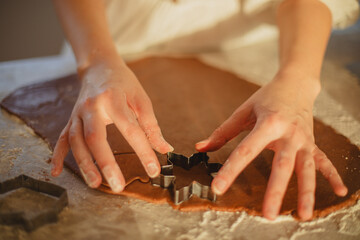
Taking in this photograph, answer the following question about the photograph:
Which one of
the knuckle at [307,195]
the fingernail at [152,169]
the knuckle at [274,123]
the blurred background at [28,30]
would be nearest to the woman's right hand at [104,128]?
the fingernail at [152,169]

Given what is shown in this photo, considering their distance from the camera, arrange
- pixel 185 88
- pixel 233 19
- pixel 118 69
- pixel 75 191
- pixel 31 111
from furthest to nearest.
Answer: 1. pixel 233 19
2. pixel 185 88
3. pixel 31 111
4. pixel 118 69
5. pixel 75 191

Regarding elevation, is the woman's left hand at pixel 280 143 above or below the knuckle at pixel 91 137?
below

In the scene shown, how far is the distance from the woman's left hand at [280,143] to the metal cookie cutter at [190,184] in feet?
0.16

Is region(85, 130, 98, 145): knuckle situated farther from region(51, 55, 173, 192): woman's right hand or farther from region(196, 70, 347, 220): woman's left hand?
region(196, 70, 347, 220): woman's left hand

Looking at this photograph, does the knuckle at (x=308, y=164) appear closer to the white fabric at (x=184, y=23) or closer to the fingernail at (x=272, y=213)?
the fingernail at (x=272, y=213)

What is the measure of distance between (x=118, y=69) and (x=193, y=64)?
0.67m

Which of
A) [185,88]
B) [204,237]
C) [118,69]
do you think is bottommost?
[204,237]

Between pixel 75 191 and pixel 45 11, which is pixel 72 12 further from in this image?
pixel 45 11

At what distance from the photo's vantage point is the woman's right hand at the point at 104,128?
944 millimetres

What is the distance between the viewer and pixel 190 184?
0.97 meters

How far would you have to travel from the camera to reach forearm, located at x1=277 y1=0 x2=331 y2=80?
128 cm

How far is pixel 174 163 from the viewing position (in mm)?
1084

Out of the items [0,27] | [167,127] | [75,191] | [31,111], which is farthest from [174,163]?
[0,27]

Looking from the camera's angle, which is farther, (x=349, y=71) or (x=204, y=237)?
(x=349, y=71)
